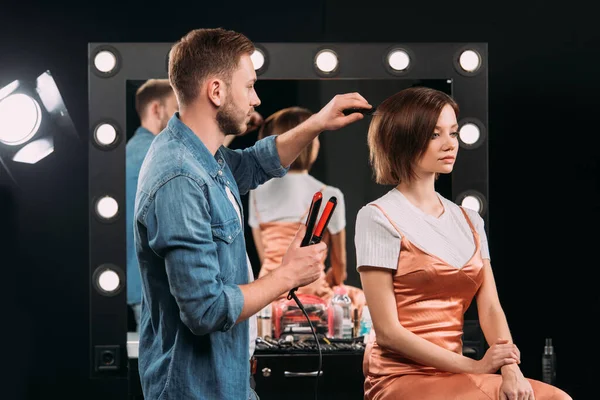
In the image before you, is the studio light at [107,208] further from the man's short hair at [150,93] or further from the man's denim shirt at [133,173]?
the man's short hair at [150,93]

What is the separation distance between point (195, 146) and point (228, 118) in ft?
0.30

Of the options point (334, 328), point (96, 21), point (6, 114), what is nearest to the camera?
point (334, 328)

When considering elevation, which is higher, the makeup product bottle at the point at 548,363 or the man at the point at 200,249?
the man at the point at 200,249

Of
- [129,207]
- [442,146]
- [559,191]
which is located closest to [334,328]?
[129,207]

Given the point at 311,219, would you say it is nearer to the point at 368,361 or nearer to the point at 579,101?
the point at 368,361

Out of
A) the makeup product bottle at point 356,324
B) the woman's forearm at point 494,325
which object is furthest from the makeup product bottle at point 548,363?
the woman's forearm at point 494,325

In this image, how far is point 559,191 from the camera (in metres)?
3.59

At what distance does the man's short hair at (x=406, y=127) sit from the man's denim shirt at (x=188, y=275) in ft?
1.72

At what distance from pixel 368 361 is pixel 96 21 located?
84.2 inches

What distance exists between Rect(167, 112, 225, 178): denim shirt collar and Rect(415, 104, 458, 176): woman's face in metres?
0.59

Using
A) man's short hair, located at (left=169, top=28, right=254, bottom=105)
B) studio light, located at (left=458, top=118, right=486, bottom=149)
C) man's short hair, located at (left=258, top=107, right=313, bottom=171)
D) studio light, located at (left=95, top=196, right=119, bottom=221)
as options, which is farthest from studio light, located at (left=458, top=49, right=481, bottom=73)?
man's short hair, located at (left=169, top=28, right=254, bottom=105)

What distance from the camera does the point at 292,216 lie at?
9.52 feet

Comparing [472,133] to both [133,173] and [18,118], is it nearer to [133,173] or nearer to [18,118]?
[133,173]

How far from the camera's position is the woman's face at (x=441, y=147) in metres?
1.97
